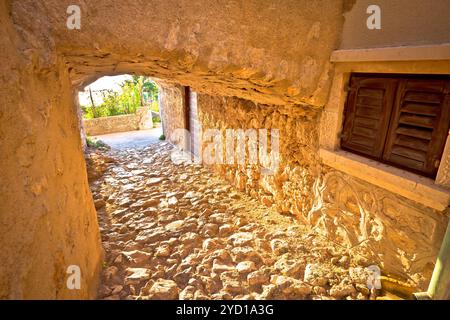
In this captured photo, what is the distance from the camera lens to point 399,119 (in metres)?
1.80

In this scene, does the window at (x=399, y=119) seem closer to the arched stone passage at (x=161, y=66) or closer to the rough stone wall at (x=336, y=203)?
the arched stone passage at (x=161, y=66)

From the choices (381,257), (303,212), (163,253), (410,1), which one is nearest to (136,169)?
(163,253)

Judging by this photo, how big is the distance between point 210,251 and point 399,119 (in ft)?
6.46

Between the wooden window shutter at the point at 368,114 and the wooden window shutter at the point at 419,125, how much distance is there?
2.7 inches

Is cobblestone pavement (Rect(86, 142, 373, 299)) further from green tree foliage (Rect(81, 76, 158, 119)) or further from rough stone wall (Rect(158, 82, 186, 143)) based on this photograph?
green tree foliage (Rect(81, 76, 158, 119))

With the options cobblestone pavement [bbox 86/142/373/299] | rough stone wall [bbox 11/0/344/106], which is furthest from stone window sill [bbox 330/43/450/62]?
cobblestone pavement [bbox 86/142/373/299]

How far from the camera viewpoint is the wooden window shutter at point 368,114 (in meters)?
1.88

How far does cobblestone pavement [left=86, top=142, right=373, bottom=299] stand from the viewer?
1822 millimetres

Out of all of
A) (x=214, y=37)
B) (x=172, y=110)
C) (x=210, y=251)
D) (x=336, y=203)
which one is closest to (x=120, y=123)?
(x=172, y=110)

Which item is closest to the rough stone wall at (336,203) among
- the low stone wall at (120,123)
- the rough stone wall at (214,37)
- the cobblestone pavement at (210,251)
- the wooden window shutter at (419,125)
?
the cobblestone pavement at (210,251)

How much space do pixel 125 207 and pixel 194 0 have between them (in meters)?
→ 2.64

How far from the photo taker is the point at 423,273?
5.63 ft
